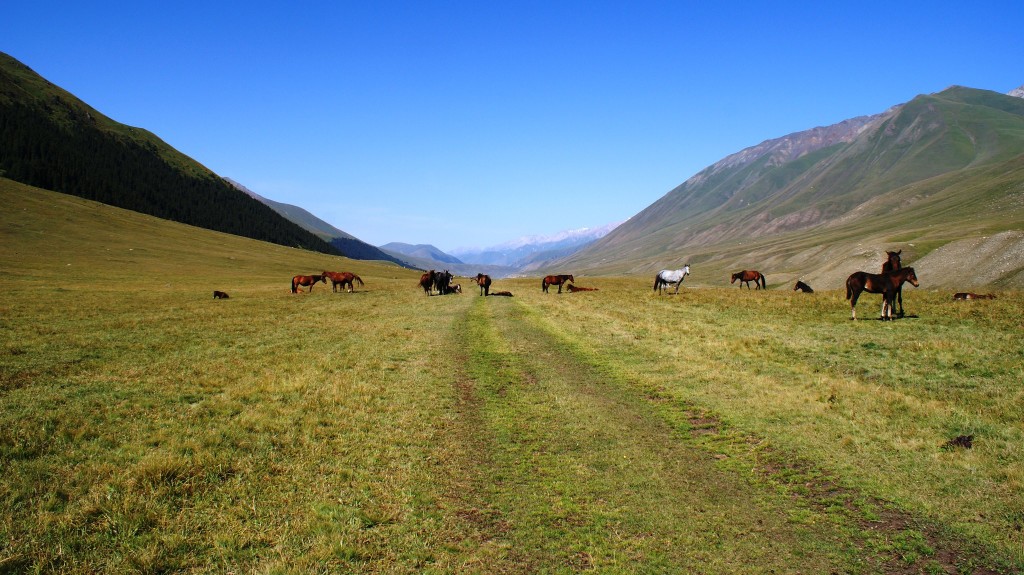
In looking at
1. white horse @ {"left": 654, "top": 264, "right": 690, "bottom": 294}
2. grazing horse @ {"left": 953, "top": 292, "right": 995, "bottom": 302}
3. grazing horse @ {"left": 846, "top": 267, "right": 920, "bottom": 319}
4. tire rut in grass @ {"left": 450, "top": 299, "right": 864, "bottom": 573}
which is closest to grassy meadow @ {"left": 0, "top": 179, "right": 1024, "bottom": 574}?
tire rut in grass @ {"left": 450, "top": 299, "right": 864, "bottom": 573}

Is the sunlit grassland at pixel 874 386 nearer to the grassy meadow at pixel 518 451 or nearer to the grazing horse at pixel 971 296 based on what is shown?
the grassy meadow at pixel 518 451

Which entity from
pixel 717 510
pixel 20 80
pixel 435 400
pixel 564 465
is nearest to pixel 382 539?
pixel 564 465

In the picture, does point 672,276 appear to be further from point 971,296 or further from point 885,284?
point 885,284

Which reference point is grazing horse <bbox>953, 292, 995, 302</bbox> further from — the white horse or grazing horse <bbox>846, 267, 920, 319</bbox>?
the white horse

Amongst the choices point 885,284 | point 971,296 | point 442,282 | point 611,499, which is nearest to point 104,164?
point 442,282

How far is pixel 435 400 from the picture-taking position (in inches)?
489

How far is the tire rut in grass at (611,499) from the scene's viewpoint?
5.95 meters

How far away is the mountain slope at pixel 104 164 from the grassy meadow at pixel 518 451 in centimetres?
13890

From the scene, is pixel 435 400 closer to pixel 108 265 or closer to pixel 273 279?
pixel 273 279

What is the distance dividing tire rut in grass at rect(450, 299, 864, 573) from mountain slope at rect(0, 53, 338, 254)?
493 feet

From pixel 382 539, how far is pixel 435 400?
6.15 meters

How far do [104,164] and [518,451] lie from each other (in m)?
186

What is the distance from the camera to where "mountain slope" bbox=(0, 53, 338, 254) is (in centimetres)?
11894

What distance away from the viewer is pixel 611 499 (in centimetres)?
732
